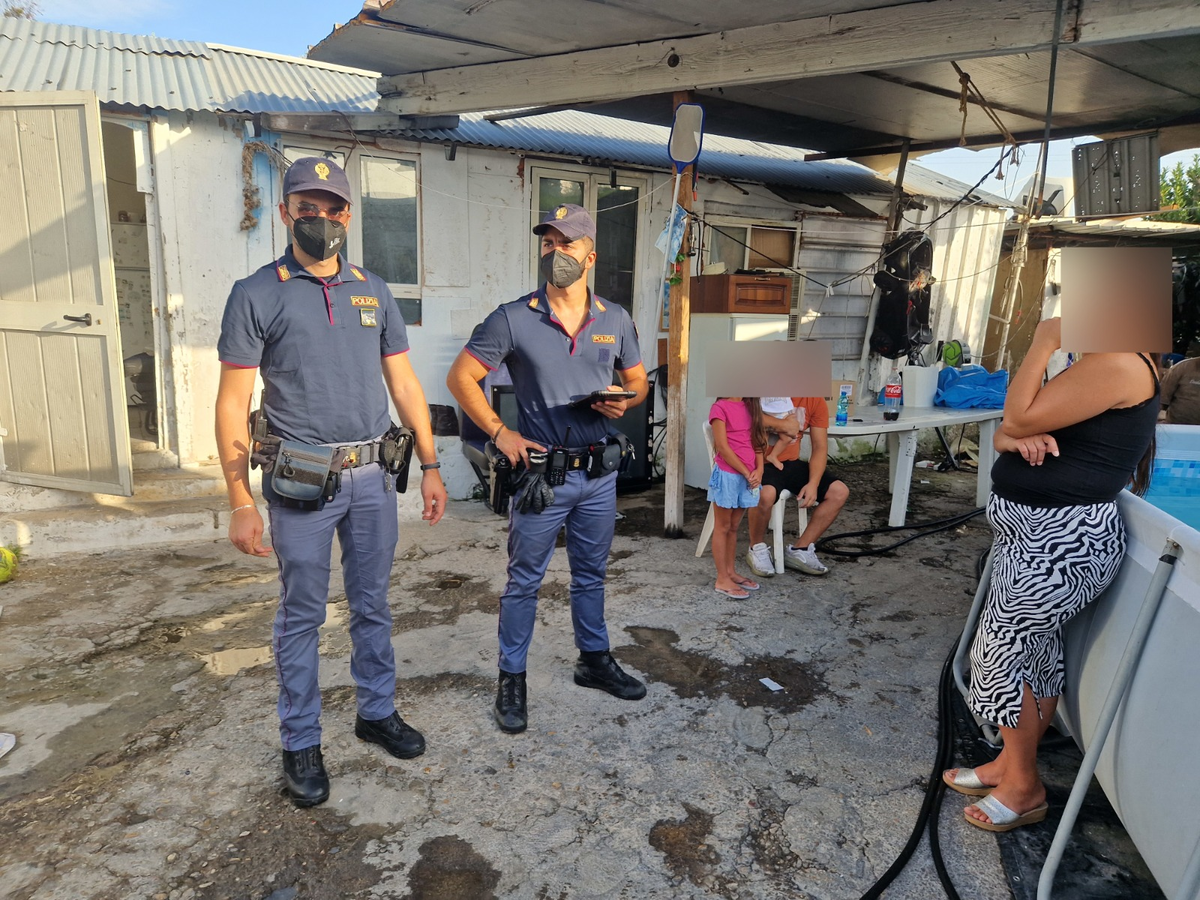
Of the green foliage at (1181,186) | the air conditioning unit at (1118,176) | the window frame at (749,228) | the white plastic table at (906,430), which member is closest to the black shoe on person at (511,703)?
the white plastic table at (906,430)

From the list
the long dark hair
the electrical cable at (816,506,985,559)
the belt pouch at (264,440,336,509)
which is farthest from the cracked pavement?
the belt pouch at (264,440,336,509)

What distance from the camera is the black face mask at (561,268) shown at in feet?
9.64

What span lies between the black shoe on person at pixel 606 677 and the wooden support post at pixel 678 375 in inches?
91.0

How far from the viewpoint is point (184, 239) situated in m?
5.34

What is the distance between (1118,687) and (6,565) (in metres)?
5.43

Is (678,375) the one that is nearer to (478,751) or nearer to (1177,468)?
(1177,468)

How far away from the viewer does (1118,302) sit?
2.21m

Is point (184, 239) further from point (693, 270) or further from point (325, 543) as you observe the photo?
point (693, 270)

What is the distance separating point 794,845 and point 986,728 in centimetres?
109

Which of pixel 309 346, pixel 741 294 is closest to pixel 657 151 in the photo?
pixel 741 294

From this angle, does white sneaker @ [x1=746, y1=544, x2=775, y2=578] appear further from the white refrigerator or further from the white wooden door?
the white wooden door

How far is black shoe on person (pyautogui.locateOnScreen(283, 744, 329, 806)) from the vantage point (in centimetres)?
254

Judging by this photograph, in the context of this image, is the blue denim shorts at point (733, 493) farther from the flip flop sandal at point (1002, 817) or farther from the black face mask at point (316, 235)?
the black face mask at point (316, 235)

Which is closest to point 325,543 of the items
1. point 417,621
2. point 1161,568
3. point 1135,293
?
point 417,621
